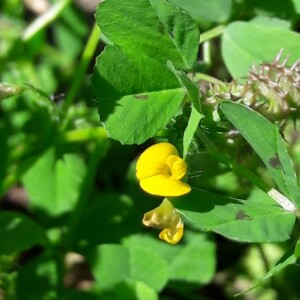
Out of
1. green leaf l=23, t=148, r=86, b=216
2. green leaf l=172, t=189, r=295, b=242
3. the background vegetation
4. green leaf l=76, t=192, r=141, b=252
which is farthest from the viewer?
green leaf l=23, t=148, r=86, b=216

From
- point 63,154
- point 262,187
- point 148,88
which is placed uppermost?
point 148,88

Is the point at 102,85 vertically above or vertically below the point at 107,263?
above

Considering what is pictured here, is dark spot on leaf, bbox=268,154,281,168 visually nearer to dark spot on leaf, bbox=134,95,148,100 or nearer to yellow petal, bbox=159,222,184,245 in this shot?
yellow petal, bbox=159,222,184,245

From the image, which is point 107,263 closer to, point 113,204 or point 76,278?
point 113,204

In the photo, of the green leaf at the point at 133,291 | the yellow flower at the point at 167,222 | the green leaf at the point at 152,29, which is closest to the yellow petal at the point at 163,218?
the yellow flower at the point at 167,222

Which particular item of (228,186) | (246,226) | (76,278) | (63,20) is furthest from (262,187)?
(63,20)

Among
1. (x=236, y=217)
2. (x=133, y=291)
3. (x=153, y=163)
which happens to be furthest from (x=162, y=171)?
(x=133, y=291)

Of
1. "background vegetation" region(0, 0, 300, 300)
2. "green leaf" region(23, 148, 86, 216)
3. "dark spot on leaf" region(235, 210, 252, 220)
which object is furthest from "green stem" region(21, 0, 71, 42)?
"dark spot on leaf" region(235, 210, 252, 220)
